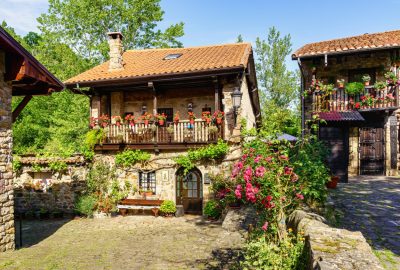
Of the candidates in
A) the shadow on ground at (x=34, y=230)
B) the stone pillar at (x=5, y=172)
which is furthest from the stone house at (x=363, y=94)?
the shadow on ground at (x=34, y=230)

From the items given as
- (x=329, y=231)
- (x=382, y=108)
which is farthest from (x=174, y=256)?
(x=382, y=108)

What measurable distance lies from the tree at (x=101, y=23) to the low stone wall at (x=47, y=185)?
1223cm

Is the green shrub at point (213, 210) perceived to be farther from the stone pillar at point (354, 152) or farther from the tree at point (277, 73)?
the tree at point (277, 73)

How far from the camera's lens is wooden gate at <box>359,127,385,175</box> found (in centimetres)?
1427

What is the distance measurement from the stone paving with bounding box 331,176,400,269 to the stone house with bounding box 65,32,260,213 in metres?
4.55

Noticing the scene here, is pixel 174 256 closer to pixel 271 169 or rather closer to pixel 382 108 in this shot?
pixel 271 169

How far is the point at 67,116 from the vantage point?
70.2 ft

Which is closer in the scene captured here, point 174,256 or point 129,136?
point 174,256

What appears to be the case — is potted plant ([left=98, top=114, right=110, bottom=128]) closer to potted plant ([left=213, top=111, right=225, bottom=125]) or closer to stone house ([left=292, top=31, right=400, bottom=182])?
potted plant ([left=213, top=111, right=225, bottom=125])

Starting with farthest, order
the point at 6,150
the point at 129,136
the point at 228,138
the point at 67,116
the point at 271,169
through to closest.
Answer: the point at 67,116 < the point at 129,136 < the point at 228,138 < the point at 6,150 < the point at 271,169

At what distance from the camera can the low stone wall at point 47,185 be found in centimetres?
1296

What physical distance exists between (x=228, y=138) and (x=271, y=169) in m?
5.71

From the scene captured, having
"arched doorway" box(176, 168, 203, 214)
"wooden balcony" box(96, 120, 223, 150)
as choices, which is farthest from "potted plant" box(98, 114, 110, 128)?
"arched doorway" box(176, 168, 203, 214)

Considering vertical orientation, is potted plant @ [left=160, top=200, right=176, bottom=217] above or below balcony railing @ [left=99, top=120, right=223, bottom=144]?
below
